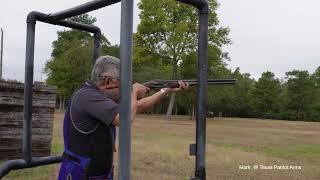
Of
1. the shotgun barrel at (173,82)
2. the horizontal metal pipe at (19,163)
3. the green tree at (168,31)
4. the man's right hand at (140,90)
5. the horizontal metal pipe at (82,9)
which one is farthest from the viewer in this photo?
the green tree at (168,31)

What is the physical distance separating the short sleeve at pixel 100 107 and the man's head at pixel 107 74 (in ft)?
0.41

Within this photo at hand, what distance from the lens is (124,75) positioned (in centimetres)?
260

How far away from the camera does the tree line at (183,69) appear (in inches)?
1553

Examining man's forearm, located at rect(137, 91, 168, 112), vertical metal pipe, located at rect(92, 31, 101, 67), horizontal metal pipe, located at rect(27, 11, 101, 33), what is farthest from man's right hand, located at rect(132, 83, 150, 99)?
vertical metal pipe, located at rect(92, 31, 101, 67)

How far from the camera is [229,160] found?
1077 cm

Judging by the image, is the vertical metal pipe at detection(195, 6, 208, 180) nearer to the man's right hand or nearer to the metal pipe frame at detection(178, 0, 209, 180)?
the metal pipe frame at detection(178, 0, 209, 180)

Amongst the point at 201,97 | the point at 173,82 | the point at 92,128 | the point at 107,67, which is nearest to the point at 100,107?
the point at 92,128

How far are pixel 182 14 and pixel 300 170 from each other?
3111 cm

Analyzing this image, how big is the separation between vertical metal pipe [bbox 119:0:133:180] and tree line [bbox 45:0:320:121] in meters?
35.2

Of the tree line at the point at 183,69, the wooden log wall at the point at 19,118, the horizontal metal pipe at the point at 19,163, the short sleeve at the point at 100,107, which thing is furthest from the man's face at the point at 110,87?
the tree line at the point at 183,69

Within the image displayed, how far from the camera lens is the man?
3.09 meters

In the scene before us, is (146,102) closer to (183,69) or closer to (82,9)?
(82,9)

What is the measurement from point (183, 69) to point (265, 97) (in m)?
33.3

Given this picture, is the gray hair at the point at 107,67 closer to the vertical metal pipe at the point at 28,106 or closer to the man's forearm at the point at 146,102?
the man's forearm at the point at 146,102
